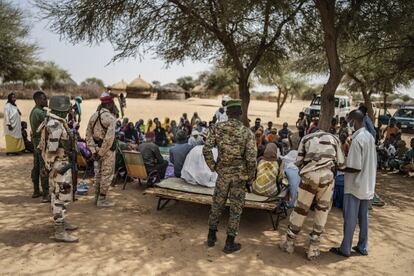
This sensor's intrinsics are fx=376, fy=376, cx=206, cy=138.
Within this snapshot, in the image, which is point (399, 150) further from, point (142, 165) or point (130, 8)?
point (130, 8)

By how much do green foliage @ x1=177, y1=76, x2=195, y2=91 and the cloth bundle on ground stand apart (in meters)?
60.3

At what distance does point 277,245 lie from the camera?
525 centimetres

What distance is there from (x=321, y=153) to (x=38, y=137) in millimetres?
4896

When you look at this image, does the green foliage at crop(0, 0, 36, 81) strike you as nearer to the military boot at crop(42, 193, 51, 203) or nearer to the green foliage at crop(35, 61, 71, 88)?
the military boot at crop(42, 193, 51, 203)

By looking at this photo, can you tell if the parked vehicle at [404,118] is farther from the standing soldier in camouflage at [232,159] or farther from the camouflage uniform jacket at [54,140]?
the camouflage uniform jacket at [54,140]

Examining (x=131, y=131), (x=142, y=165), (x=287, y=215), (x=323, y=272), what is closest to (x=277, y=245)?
(x=323, y=272)

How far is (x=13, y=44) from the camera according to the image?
2323 centimetres

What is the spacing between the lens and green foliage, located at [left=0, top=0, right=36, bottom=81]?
2112 centimetres

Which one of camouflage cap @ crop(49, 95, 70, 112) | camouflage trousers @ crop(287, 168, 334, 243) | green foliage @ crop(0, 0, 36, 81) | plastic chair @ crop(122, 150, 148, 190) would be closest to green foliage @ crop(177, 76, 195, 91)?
green foliage @ crop(0, 0, 36, 81)

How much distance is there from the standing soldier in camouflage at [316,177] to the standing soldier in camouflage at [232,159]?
0.66 metres

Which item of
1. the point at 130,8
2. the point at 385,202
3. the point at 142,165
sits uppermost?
the point at 130,8

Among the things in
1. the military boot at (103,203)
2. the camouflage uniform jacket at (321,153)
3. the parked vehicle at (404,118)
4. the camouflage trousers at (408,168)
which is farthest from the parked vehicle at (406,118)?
the military boot at (103,203)

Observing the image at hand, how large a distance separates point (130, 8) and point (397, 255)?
28.5ft

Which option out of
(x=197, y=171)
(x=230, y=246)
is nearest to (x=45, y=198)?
(x=197, y=171)
